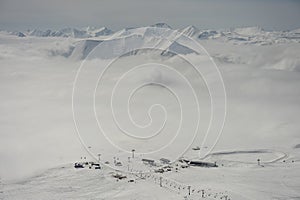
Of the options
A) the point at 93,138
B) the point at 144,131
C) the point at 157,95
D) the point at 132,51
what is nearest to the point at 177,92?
the point at 157,95

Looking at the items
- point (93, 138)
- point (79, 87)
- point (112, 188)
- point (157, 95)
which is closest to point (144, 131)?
point (93, 138)

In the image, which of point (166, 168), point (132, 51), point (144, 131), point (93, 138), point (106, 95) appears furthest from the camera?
point (132, 51)

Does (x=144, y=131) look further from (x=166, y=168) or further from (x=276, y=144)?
(x=276, y=144)

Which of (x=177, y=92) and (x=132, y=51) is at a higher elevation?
(x=132, y=51)

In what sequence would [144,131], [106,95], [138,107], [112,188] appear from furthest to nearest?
[106,95] → [138,107] → [144,131] → [112,188]

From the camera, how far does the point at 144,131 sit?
234 ft

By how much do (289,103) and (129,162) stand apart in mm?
67942

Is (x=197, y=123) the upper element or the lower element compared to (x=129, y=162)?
upper

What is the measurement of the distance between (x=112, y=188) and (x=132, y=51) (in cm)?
14839

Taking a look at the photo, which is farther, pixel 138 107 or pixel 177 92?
pixel 177 92

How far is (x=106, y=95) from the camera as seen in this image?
108m

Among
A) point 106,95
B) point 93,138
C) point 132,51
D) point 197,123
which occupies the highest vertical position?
point 132,51

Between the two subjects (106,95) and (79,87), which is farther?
(79,87)

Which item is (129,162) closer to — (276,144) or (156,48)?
(276,144)
